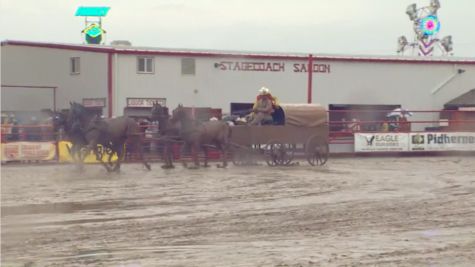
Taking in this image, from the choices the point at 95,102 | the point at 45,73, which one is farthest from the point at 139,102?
the point at 45,73

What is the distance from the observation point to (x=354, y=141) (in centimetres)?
2916

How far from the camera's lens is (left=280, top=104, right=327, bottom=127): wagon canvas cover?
22422mm

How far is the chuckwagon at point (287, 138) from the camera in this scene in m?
21.9

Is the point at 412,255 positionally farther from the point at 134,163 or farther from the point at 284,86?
the point at 284,86

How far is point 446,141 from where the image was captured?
29.8 metres

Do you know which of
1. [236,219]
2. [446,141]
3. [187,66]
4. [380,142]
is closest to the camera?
[236,219]

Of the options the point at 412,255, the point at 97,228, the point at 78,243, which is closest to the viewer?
the point at 412,255

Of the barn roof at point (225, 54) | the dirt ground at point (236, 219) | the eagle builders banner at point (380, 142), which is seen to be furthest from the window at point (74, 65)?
the dirt ground at point (236, 219)

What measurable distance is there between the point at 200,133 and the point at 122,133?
234 cm

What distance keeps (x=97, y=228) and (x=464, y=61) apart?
3255cm

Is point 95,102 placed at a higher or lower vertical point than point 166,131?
higher

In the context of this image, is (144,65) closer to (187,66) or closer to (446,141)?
(187,66)

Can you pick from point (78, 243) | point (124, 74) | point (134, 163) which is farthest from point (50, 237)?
point (124, 74)

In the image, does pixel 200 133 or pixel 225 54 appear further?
pixel 225 54
